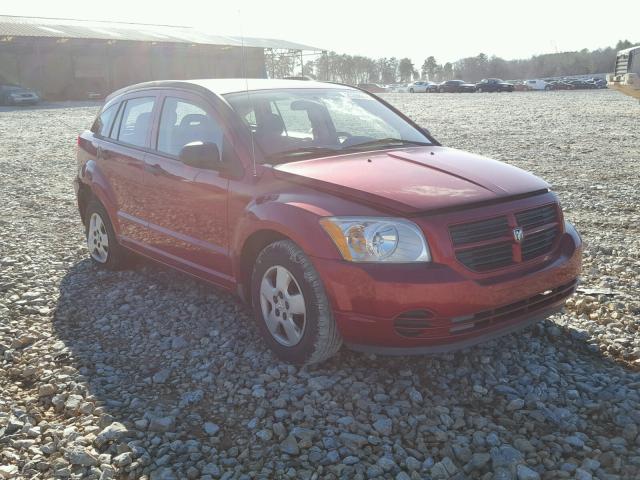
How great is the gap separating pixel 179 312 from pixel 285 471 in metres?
2.34

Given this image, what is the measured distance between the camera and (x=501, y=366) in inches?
156

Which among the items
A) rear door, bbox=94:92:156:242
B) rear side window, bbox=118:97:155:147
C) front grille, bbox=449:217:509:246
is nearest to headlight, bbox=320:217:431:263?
front grille, bbox=449:217:509:246

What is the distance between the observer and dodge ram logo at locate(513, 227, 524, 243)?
12.1 ft

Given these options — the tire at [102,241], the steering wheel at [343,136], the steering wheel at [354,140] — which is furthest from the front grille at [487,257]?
the tire at [102,241]

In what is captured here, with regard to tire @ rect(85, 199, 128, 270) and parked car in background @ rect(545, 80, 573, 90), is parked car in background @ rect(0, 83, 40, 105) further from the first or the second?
parked car in background @ rect(545, 80, 573, 90)

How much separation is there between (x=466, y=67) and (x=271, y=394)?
153m

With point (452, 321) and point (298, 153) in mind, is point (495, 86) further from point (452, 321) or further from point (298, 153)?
point (452, 321)

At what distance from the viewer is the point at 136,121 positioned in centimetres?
562

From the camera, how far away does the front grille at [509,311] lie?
3.53 metres

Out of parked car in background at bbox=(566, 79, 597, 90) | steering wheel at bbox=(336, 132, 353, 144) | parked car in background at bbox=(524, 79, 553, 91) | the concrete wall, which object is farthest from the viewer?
parked car in background at bbox=(524, 79, 553, 91)

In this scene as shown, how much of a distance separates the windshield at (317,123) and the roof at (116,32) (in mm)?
43189

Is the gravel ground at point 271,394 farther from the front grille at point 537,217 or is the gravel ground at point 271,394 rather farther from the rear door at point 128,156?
the front grille at point 537,217

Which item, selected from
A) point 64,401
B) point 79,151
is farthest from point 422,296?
point 79,151

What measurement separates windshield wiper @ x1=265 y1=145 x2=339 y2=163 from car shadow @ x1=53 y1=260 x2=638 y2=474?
126 centimetres
